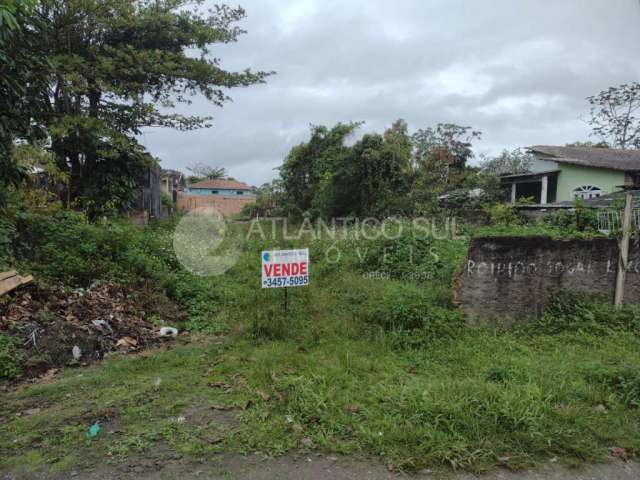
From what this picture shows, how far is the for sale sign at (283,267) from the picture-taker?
16.5ft

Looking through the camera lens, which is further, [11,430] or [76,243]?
[76,243]

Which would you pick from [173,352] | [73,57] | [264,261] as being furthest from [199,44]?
[173,352]

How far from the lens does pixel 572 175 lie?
1644cm

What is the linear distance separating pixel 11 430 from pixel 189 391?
1228mm

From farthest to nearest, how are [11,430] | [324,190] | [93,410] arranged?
[324,190] < [93,410] < [11,430]

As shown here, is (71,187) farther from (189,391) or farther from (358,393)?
(358,393)

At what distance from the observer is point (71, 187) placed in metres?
10.4

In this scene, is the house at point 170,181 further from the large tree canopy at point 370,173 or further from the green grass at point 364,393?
the green grass at point 364,393

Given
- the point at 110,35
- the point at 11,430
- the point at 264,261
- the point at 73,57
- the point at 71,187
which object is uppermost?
the point at 110,35

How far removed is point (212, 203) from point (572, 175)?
20.5 metres

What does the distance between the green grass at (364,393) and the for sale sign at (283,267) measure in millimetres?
486

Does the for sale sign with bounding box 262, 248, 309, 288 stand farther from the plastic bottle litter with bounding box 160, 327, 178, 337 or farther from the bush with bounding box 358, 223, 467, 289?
the bush with bounding box 358, 223, 467, 289

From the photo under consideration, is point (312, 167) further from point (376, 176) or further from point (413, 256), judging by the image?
point (413, 256)

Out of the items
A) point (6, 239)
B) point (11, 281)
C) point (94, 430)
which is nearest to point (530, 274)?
point (94, 430)
